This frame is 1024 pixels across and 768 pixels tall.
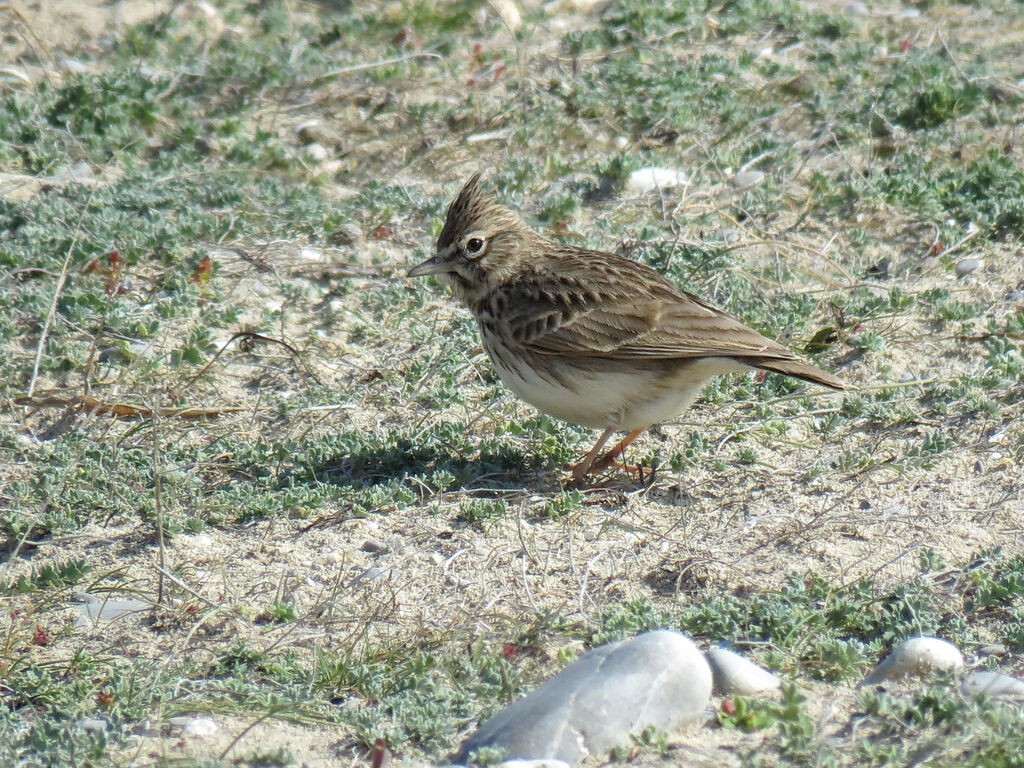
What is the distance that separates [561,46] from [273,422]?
4.41m

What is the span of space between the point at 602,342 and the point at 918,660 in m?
2.15

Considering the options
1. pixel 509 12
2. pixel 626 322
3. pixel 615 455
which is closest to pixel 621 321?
pixel 626 322

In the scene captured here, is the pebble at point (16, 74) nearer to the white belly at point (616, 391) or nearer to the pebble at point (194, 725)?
the white belly at point (616, 391)

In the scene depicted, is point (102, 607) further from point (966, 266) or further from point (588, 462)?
point (966, 266)

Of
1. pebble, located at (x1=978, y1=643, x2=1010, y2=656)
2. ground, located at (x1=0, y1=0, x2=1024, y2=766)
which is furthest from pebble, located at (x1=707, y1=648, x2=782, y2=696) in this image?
pebble, located at (x1=978, y1=643, x2=1010, y2=656)

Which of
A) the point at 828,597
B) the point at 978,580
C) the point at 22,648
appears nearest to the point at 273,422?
the point at 22,648

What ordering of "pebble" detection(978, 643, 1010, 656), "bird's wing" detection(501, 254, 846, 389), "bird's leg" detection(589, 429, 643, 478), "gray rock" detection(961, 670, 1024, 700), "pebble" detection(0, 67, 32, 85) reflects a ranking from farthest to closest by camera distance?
"pebble" detection(0, 67, 32, 85)
"bird's leg" detection(589, 429, 643, 478)
"bird's wing" detection(501, 254, 846, 389)
"pebble" detection(978, 643, 1010, 656)
"gray rock" detection(961, 670, 1024, 700)

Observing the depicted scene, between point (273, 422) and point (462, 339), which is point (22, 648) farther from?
point (462, 339)

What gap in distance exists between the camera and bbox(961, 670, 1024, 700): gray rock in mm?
4004

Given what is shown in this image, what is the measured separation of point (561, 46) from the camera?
9.66 metres

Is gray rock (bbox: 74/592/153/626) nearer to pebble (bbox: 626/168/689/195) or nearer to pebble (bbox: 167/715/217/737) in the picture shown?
pebble (bbox: 167/715/217/737)

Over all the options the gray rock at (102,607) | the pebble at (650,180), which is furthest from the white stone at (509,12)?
the gray rock at (102,607)

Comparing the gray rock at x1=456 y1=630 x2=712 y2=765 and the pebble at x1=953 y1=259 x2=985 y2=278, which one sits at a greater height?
the gray rock at x1=456 y1=630 x2=712 y2=765

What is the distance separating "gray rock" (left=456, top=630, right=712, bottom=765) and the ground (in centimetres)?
12
